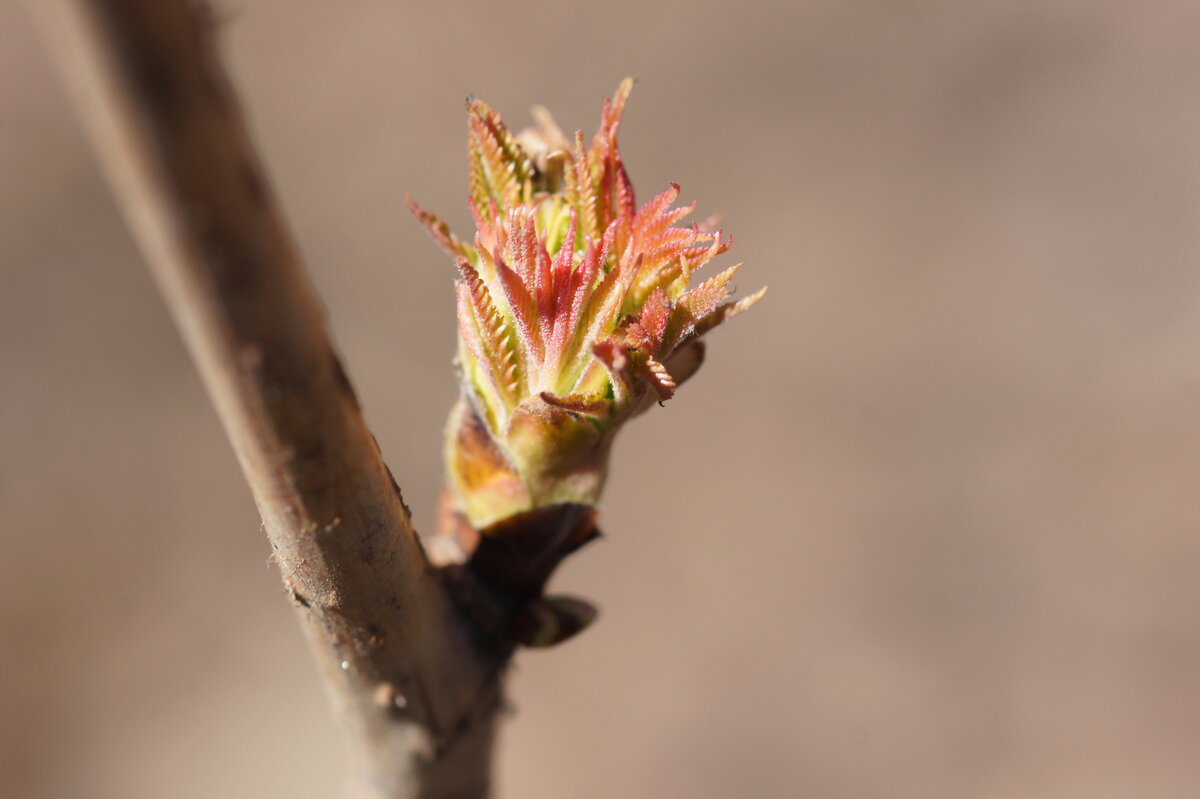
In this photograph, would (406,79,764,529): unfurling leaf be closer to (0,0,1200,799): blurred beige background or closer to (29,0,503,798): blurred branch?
(29,0,503,798): blurred branch

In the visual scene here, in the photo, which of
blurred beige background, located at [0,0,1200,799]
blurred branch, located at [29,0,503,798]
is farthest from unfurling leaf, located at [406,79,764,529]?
blurred beige background, located at [0,0,1200,799]

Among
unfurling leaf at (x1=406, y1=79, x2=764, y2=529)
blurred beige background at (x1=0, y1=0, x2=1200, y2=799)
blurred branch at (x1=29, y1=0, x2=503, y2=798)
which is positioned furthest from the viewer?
blurred beige background at (x1=0, y1=0, x2=1200, y2=799)

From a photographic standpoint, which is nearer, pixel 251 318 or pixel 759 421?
pixel 251 318

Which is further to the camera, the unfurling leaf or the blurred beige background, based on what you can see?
the blurred beige background

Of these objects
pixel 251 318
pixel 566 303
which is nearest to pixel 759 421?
pixel 566 303

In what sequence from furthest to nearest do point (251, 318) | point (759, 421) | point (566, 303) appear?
point (759, 421) < point (566, 303) < point (251, 318)

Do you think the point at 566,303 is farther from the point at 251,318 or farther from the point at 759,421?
the point at 759,421
